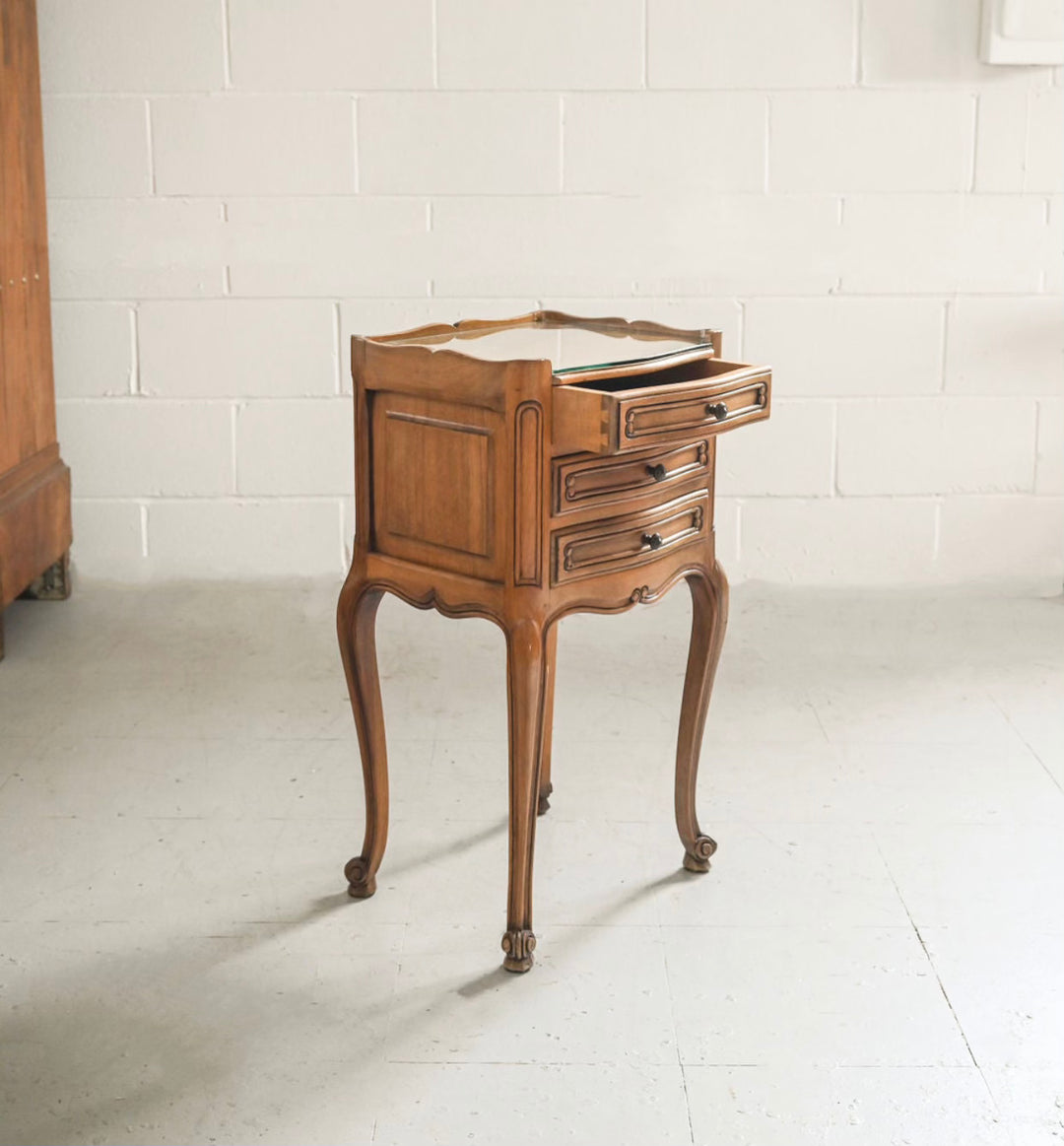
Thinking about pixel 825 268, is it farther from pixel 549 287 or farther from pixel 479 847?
A: pixel 479 847

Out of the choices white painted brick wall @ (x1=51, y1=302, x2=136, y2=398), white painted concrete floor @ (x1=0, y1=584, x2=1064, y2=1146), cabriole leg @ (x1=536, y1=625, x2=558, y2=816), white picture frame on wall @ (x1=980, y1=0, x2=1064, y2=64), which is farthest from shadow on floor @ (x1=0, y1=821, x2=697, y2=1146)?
white picture frame on wall @ (x1=980, y1=0, x2=1064, y2=64)

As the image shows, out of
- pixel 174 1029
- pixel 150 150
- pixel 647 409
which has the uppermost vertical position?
pixel 150 150

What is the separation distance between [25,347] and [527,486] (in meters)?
1.99

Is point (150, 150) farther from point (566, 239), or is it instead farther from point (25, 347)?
point (566, 239)

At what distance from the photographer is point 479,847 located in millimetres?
2398

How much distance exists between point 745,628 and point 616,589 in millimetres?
1556

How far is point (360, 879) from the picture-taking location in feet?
7.28

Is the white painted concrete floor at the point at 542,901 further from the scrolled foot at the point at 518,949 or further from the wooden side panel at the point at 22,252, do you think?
the wooden side panel at the point at 22,252

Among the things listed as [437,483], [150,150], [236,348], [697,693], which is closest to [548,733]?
[697,693]

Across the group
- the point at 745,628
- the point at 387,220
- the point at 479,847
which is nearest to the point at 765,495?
the point at 745,628

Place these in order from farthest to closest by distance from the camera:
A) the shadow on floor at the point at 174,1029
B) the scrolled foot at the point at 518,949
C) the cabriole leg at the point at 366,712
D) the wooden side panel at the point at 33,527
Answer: the wooden side panel at the point at 33,527 → the cabriole leg at the point at 366,712 → the scrolled foot at the point at 518,949 → the shadow on floor at the point at 174,1029

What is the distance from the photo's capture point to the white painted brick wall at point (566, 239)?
140 inches

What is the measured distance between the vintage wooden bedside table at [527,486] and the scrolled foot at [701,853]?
319 mm

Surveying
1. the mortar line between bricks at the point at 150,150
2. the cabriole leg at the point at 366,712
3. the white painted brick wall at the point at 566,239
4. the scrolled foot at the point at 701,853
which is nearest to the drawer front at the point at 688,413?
the cabriole leg at the point at 366,712
